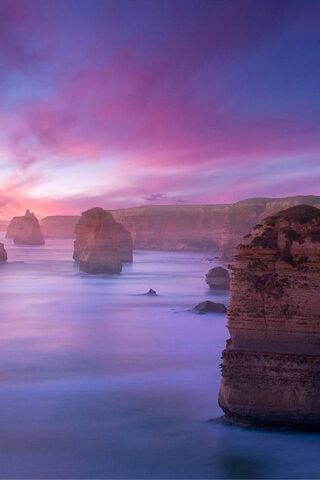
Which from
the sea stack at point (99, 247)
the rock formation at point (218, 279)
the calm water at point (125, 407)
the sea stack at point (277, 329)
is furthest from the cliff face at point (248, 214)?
the sea stack at point (277, 329)

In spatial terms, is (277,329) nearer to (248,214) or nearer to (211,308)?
(211,308)

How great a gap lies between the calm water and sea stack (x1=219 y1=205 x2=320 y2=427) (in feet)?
2.35

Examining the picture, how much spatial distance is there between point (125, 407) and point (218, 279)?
4076 cm

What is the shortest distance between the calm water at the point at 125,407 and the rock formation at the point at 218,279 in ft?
63.3

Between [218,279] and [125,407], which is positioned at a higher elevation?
[218,279]

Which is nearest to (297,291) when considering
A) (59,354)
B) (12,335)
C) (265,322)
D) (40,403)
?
(265,322)

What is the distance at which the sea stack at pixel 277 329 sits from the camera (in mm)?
12695

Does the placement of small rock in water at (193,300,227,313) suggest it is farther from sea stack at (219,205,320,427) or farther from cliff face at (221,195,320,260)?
cliff face at (221,195,320,260)

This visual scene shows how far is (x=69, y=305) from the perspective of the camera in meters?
45.3

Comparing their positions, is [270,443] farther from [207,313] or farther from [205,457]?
[207,313]

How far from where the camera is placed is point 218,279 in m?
56.9

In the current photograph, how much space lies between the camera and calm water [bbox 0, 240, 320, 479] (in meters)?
A: 12.4

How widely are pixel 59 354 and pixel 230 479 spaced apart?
14.9 metres

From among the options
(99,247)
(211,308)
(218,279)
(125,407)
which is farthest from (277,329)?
(99,247)
